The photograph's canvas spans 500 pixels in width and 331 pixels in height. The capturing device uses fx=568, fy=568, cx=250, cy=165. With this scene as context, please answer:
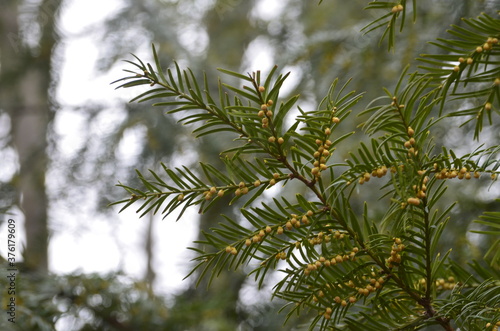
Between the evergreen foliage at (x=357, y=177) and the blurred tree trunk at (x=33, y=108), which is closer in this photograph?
the evergreen foliage at (x=357, y=177)

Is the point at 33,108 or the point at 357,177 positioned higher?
the point at 33,108

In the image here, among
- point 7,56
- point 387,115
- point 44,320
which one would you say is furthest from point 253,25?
point 387,115

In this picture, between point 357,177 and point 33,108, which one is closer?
point 357,177

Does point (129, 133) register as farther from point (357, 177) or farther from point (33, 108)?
point (357, 177)

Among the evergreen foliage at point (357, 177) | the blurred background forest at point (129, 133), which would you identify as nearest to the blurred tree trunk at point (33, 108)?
the blurred background forest at point (129, 133)

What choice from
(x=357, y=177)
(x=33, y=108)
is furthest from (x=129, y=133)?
(x=357, y=177)

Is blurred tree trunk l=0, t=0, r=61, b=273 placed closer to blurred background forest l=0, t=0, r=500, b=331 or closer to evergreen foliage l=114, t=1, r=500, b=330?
blurred background forest l=0, t=0, r=500, b=331

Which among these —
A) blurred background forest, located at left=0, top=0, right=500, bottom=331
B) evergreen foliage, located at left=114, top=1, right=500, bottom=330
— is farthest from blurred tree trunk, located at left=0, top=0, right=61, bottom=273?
evergreen foliage, located at left=114, top=1, right=500, bottom=330

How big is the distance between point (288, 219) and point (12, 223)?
2.55 feet

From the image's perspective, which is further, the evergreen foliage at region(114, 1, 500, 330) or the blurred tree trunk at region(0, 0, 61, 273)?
the blurred tree trunk at region(0, 0, 61, 273)

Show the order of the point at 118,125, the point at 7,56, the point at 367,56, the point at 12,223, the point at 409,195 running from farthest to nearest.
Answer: the point at 7,56 → the point at 118,125 → the point at 367,56 → the point at 12,223 → the point at 409,195

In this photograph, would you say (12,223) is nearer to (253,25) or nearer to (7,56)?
(7,56)

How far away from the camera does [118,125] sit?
1656 millimetres

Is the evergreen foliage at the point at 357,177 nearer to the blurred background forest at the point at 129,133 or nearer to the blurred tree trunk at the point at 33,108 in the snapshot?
the blurred background forest at the point at 129,133
